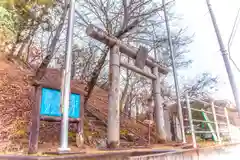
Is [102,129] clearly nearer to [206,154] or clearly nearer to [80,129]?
[80,129]

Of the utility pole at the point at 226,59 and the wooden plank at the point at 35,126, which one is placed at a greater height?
the utility pole at the point at 226,59

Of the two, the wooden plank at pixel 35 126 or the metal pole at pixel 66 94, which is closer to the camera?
the metal pole at pixel 66 94

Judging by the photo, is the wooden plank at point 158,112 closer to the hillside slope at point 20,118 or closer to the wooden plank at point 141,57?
the hillside slope at point 20,118

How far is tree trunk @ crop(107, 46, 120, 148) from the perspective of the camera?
4.09m

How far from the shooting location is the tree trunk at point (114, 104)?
4.09 metres

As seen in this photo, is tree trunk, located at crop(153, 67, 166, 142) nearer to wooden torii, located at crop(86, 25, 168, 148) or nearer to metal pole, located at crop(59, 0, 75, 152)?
wooden torii, located at crop(86, 25, 168, 148)

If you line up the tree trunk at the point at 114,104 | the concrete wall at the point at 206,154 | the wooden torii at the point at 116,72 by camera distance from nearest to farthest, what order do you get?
the concrete wall at the point at 206,154
the tree trunk at the point at 114,104
the wooden torii at the point at 116,72

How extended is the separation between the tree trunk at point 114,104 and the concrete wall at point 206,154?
1423 millimetres

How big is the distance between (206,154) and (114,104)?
2.10 metres

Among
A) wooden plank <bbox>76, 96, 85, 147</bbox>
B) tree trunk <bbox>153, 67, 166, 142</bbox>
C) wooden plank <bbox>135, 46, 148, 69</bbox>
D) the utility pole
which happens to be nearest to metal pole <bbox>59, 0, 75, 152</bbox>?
wooden plank <bbox>76, 96, 85, 147</bbox>

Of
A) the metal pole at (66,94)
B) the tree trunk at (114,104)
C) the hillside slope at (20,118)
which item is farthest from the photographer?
the tree trunk at (114,104)

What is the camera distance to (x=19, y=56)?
8.90 metres

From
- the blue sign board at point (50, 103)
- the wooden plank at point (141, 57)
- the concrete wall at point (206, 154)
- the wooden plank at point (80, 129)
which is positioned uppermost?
the wooden plank at point (141, 57)

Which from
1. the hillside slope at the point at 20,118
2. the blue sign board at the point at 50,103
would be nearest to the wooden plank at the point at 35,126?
the blue sign board at the point at 50,103
